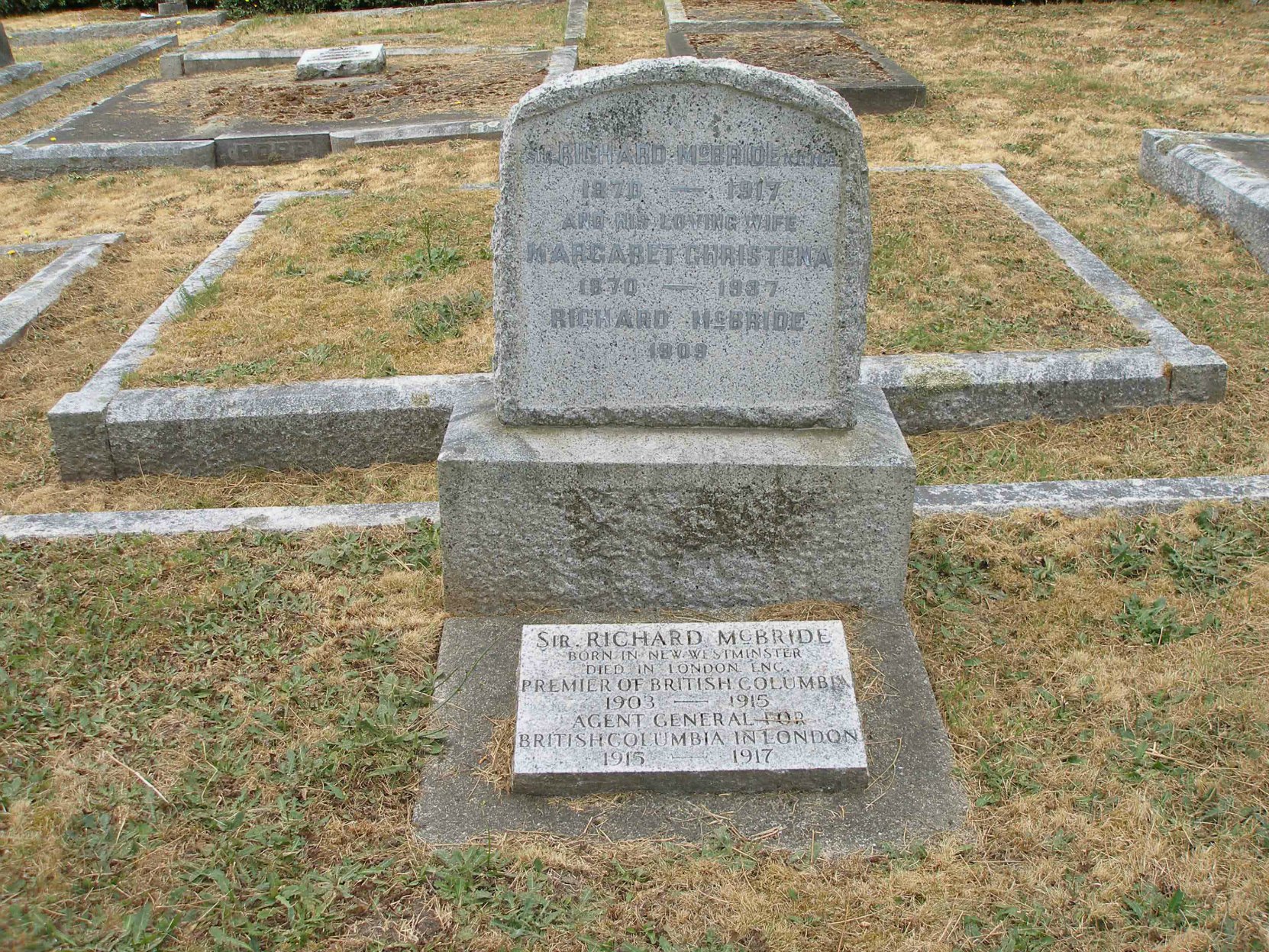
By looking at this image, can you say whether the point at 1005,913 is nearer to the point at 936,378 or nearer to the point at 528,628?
the point at 528,628

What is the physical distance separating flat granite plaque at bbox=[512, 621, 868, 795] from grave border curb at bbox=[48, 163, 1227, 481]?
1.57m

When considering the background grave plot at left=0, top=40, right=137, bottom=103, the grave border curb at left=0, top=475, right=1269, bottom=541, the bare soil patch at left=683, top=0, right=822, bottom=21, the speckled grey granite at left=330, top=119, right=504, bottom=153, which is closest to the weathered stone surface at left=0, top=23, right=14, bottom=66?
the background grave plot at left=0, top=40, right=137, bottom=103

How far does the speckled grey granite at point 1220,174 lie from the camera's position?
235 inches

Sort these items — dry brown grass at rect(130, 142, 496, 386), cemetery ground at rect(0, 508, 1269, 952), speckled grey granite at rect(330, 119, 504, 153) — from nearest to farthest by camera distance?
cemetery ground at rect(0, 508, 1269, 952) < dry brown grass at rect(130, 142, 496, 386) < speckled grey granite at rect(330, 119, 504, 153)

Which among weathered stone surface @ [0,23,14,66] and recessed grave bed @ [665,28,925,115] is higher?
weathered stone surface @ [0,23,14,66]

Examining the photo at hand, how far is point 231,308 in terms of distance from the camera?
210 inches

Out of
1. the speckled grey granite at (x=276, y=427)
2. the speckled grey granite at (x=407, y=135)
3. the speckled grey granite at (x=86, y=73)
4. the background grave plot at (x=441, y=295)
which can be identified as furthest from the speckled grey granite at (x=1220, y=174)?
the speckled grey granite at (x=86, y=73)

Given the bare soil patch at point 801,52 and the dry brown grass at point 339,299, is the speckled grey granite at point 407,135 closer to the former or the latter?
the dry brown grass at point 339,299

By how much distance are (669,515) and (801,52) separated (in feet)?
28.9

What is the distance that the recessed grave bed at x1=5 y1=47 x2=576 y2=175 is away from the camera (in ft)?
27.8

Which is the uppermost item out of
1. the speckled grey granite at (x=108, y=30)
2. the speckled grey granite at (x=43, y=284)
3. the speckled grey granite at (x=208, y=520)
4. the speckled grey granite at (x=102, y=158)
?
the speckled grey granite at (x=108, y=30)

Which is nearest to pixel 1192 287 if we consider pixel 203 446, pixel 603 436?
pixel 603 436

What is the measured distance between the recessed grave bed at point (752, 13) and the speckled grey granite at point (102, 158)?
5.47m

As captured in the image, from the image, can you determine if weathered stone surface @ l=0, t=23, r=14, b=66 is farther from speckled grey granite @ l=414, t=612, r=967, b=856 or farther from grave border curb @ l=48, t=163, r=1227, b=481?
speckled grey granite @ l=414, t=612, r=967, b=856
